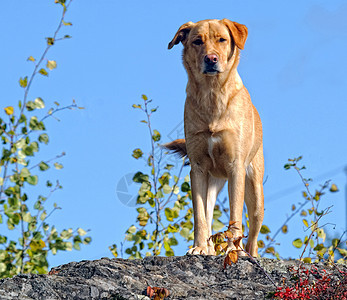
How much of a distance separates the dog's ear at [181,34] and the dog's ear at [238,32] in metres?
0.36

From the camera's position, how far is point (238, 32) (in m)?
5.72

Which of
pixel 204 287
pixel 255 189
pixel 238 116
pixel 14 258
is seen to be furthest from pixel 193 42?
pixel 14 258

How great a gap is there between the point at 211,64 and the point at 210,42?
25 centimetres

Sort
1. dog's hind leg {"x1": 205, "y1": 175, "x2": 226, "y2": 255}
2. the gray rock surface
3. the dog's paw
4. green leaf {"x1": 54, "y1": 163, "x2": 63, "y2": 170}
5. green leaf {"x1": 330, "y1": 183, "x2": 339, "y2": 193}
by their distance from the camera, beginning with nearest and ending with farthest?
the gray rock surface
the dog's paw
dog's hind leg {"x1": 205, "y1": 175, "x2": 226, "y2": 255}
green leaf {"x1": 54, "y1": 163, "x2": 63, "y2": 170}
green leaf {"x1": 330, "y1": 183, "x2": 339, "y2": 193}

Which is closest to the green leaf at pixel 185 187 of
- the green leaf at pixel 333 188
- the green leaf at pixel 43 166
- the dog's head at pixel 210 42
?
the dog's head at pixel 210 42

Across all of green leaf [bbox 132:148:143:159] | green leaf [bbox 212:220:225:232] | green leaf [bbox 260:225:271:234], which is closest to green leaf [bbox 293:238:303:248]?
green leaf [bbox 260:225:271:234]

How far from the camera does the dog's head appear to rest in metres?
5.45

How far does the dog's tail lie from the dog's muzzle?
1510 mm

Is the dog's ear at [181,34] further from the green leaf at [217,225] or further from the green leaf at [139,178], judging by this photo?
the green leaf at [217,225]

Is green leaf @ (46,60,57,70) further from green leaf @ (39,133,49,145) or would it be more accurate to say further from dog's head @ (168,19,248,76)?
A: dog's head @ (168,19,248,76)

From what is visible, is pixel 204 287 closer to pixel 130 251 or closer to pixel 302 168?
pixel 130 251

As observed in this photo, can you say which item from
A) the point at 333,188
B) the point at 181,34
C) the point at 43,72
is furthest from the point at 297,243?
the point at 43,72

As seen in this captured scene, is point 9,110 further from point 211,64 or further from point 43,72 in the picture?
point 211,64

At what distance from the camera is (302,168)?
731 centimetres
